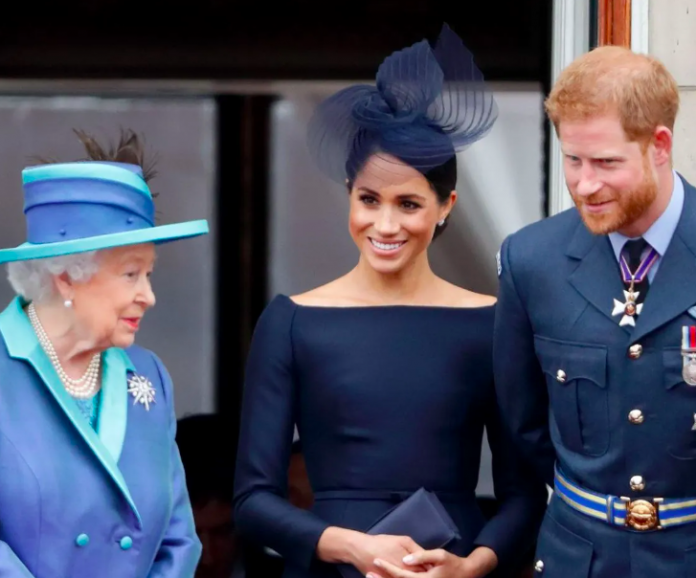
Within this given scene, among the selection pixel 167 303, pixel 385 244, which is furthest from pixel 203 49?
pixel 385 244

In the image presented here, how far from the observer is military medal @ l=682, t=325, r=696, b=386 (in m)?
3.05

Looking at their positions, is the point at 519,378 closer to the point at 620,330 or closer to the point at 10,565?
the point at 620,330

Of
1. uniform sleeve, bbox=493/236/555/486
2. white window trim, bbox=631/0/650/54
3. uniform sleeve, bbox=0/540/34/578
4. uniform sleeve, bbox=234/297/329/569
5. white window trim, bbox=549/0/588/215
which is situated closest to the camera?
uniform sleeve, bbox=0/540/34/578

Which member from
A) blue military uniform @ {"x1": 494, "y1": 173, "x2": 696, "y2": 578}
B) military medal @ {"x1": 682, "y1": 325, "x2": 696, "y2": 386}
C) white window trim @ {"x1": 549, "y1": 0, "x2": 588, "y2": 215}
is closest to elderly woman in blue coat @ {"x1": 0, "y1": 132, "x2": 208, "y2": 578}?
blue military uniform @ {"x1": 494, "y1": 173, "x2": 696, "y2": 578}

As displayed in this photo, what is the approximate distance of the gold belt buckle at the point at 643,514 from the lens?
10.2 ft

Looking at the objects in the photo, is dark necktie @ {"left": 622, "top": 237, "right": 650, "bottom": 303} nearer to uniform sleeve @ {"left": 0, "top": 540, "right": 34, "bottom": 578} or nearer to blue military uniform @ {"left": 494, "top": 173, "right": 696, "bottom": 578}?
blue military uniform @ {"left": 494, "top": 173, "right": 696, "bottom": 578}

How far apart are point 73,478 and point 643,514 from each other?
1.21 meters

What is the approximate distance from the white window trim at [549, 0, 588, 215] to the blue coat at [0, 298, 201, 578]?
1.50m

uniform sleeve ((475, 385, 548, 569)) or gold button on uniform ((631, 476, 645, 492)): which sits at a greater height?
gold button on uniform ((631, 476, 645, 492))

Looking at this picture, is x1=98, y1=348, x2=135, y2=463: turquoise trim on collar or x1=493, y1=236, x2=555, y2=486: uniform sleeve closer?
x1=98, y1=348, x2=135, y2=463: turquoise trim on collar

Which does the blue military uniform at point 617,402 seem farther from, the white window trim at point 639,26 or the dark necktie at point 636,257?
the white window trim at point 639,26

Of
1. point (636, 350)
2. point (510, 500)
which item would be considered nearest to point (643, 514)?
point (636, 350)

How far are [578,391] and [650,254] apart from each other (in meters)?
0.34

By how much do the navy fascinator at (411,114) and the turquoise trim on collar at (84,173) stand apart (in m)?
0.69
